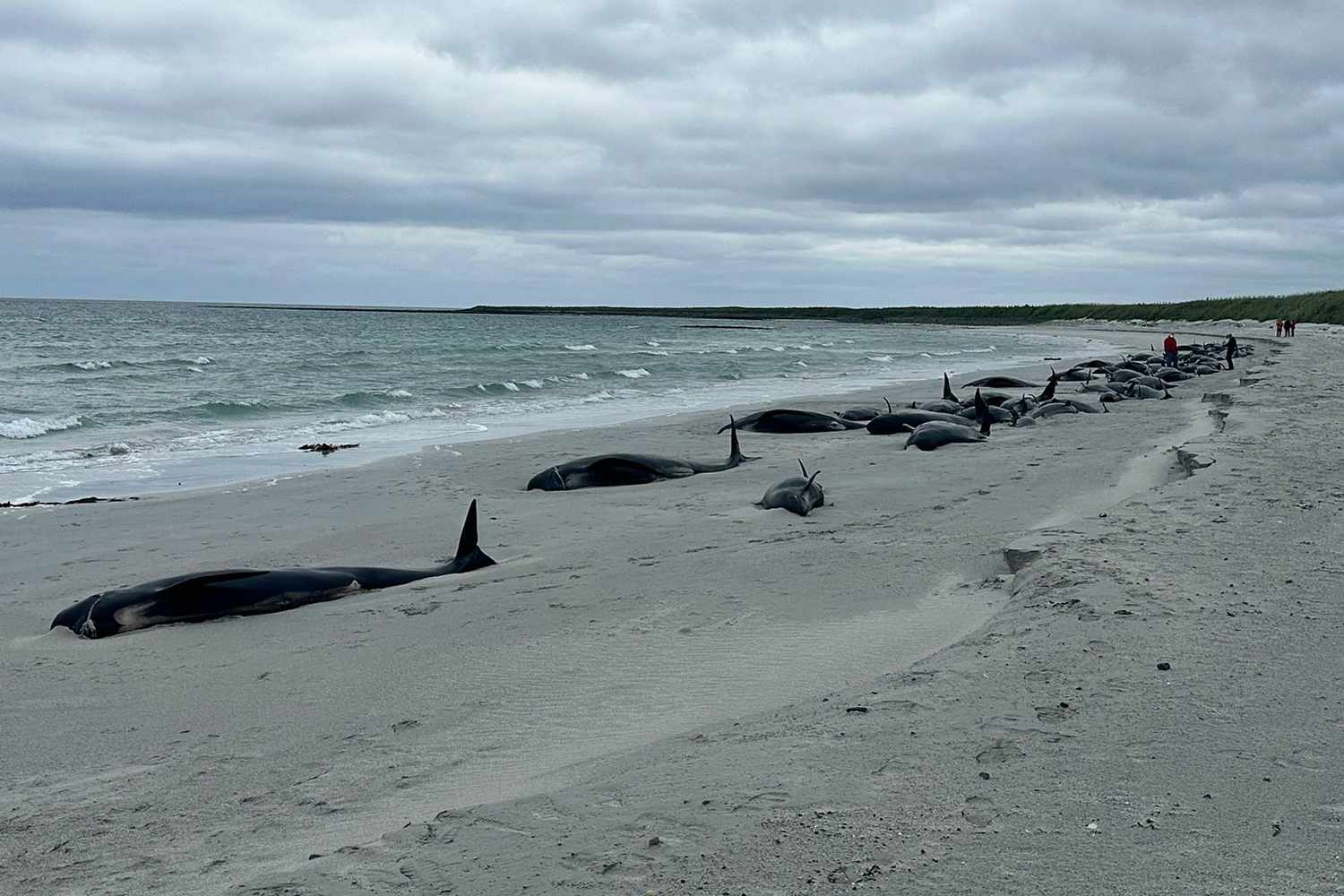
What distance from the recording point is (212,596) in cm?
692

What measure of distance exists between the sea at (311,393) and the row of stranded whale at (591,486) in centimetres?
456

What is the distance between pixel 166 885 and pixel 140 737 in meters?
1.62

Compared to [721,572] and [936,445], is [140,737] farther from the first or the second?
[936,445]

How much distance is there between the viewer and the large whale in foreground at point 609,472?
11906 millimetres

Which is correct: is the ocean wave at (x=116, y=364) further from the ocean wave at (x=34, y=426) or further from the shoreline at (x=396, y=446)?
the shoreline at (x=396, y=446)

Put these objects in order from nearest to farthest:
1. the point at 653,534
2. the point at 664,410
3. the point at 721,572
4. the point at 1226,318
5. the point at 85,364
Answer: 1. the point at 721,572
2. the point at 653,534
3. the point at 664,410
4. the point at 85,364
5. the point at 1226,318

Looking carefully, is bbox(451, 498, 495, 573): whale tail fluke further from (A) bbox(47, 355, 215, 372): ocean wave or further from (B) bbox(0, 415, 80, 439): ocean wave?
(A) bbox(47, 355, 215, 372): ocean wave

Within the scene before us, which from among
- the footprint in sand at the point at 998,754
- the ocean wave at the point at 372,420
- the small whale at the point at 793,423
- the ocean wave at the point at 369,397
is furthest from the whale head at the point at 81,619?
the ocean wave at the point at 369,397

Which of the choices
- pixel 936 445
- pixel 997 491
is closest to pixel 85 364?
pixel 936 445

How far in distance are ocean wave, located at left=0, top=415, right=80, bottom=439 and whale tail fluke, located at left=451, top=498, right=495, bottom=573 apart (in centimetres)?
1411

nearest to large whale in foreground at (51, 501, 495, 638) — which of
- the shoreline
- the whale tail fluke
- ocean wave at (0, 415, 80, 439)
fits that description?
the whale tail fluke

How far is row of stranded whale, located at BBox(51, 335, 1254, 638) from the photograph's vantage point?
6770mm

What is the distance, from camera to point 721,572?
23.6 feet

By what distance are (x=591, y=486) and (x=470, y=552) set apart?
3941 mm
